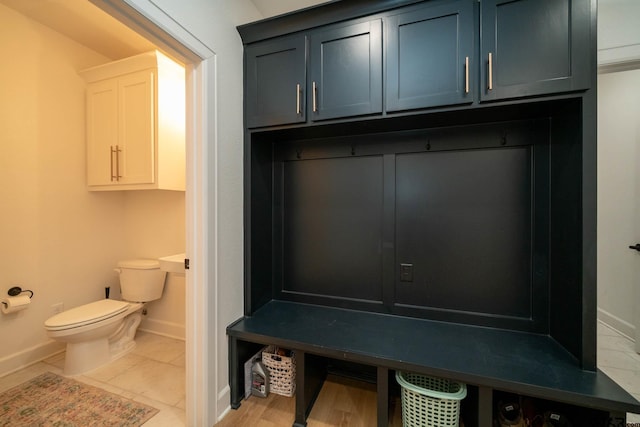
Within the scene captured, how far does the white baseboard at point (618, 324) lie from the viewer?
2.17 metres

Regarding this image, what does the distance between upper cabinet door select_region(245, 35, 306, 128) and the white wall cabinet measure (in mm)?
941

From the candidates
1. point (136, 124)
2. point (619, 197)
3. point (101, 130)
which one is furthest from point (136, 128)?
point (619, 197)

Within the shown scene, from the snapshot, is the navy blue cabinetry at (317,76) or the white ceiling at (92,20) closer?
the navy blue cabinetry at (317,76)

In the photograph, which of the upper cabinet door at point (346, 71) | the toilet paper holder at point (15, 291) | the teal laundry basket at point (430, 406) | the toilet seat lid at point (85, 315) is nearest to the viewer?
the teal laundry basket at point (430, 406)

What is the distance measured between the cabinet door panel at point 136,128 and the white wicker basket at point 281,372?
1.69 metres

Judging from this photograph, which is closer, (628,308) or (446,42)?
(446,42)

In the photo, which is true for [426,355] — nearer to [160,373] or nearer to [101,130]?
[160,373]

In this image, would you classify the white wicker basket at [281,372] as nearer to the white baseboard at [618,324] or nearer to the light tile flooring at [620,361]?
the light tile flooring at [620,361]

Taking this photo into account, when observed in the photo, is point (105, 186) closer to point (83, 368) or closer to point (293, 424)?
point (83, 368)

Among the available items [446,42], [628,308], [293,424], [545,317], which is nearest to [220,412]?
[293,424]

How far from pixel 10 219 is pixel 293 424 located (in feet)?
8.39

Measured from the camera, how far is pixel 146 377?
1.80 metres

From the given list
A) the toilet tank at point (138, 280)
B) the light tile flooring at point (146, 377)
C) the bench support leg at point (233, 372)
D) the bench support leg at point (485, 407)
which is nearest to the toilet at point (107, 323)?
the toilet tank at point (138, 280)

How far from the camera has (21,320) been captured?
190 centimetres
